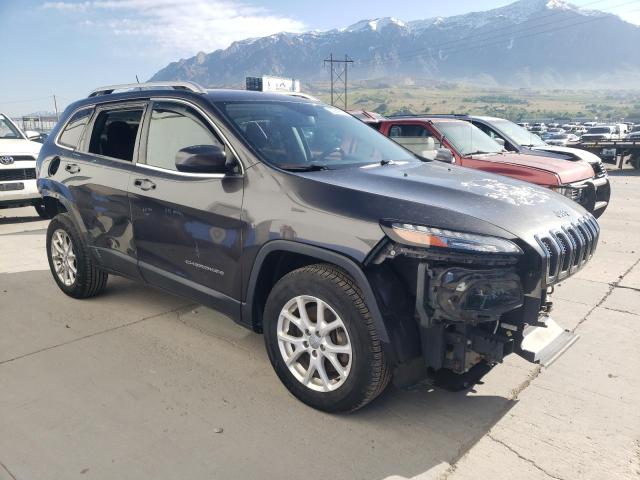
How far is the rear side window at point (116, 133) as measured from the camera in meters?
4.03

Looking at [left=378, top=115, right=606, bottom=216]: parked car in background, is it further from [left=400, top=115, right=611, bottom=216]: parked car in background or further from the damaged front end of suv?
the damaged front end of suv

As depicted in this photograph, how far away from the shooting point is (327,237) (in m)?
2.74

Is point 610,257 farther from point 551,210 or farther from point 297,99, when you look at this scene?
point 297,99

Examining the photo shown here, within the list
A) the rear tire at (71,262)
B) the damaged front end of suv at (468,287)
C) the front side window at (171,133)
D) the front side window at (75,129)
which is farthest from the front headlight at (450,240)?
→ the front side window at (75,129)

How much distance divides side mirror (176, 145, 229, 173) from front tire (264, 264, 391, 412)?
811mm

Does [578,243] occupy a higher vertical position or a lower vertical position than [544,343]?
higher

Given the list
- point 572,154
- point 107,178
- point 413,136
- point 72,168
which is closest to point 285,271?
point 107,178

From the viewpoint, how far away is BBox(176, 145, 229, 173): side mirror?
310cm

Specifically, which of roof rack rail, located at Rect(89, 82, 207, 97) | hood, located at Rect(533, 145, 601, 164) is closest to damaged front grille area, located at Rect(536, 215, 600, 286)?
roof rack rail, located at Rect(89, 82, 207, 97)

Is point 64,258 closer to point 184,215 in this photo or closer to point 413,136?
point 184,215

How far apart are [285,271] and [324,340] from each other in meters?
0.54

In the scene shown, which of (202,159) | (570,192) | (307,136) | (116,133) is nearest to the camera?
(202,159)

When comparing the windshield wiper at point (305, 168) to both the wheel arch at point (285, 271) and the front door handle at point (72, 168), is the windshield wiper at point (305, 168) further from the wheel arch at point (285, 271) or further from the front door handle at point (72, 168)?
the front door handle at point (72, 168)

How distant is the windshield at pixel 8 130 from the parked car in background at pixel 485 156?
675cm
